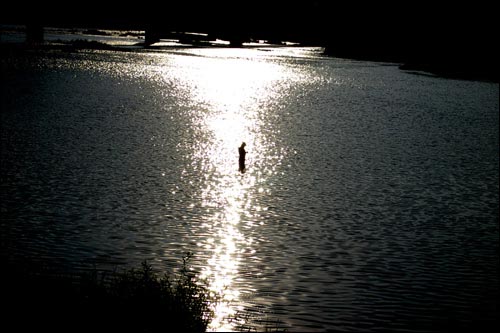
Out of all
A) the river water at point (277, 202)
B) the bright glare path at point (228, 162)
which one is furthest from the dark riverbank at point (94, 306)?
the river water at point (277, 202)

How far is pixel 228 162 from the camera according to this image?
62.9 m

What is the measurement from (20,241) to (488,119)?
75.8 meters

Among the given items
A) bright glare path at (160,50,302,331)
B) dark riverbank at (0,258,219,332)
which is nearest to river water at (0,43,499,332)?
bright glare path at (160,50,302,331)

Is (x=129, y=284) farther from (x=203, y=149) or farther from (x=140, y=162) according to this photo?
(x=203, y=149)

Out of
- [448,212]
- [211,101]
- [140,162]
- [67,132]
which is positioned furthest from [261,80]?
[448,212]

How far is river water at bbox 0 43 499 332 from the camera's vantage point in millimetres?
30047

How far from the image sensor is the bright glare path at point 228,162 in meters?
32.5

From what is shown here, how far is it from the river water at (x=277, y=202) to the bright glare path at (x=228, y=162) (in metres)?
0.18

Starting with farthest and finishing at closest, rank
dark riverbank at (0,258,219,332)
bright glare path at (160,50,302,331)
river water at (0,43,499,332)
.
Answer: bright glare path at (160,50,302,331)
river water at (0,43,499,332)
dark riverbank at (0,258,219,332)

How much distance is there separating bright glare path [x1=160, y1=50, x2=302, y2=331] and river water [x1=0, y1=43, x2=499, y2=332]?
18 cm

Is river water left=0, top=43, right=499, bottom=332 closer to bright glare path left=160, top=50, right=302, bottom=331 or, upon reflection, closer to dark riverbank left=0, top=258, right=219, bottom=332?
bright glare path left=160, top=50, right=302, bottom=331

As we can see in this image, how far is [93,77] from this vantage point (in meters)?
143

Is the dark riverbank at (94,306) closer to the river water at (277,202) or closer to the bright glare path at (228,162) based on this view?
the bright glare path at (228,162)

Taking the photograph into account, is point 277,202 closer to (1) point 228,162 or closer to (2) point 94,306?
(1) point 228,162
